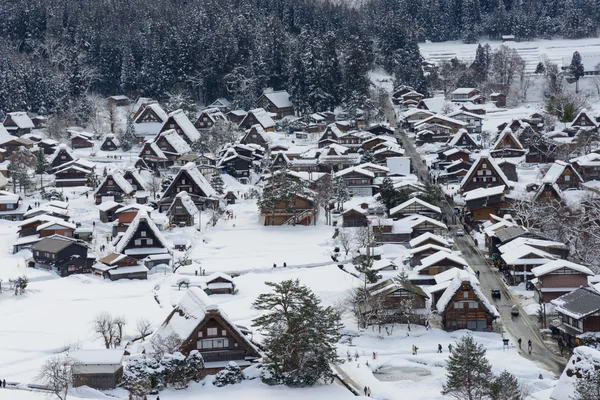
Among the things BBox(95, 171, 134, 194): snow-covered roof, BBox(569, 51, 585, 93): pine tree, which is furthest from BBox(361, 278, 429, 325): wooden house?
BBox(569, 51, 585, 93): pine tree

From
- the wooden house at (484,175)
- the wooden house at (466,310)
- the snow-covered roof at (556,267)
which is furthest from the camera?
the wooden house at (484,175)

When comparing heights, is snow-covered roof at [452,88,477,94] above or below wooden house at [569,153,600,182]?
above

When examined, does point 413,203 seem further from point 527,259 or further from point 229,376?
point 229,376

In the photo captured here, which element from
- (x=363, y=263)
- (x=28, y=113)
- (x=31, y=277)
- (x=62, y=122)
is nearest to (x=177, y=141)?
(x=62, y=122)

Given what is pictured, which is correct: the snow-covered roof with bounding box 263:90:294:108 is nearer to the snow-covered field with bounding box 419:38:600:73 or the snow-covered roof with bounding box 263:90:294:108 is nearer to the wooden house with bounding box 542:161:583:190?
the snow-covered field with bounding box 419:38:600:73

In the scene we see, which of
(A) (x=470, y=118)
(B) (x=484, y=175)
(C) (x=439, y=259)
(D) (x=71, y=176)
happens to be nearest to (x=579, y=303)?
(C) (x=439, y=259)

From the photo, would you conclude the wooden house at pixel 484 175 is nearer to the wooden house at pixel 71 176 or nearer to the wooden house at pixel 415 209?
the wooden house at pixel 415 209

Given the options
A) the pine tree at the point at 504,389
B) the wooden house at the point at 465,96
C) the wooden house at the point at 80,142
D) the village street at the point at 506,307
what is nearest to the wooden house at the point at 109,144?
the wooden house at the point at 80,142
